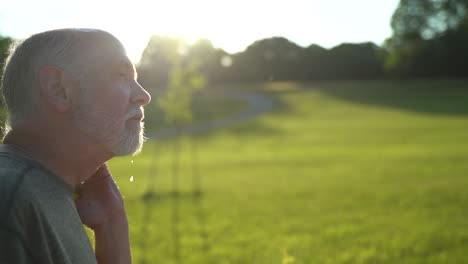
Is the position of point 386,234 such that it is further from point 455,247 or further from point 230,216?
point 230,216

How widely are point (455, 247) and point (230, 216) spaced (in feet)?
18.0

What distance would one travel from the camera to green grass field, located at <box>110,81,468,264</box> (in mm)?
9000

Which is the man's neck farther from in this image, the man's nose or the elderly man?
the man's nose

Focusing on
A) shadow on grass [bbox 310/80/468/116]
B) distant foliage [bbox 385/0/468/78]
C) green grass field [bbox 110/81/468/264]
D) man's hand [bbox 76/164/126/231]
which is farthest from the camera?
distant foliage [bbox 385/0/468/78]

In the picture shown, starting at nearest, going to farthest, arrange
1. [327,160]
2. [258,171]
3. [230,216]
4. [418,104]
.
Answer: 1. [230,216]
2. [258,171]
3. [327,160]
4. [418,104]

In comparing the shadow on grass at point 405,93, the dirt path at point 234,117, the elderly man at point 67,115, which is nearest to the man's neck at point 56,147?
the elderly man at point 67,115

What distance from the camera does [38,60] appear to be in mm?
1375

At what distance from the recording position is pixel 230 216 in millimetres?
13180

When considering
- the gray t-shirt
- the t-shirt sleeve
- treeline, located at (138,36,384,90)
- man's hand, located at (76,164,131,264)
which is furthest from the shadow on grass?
the t-shirt sleeve

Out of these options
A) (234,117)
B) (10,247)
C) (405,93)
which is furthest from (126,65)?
(405,93)

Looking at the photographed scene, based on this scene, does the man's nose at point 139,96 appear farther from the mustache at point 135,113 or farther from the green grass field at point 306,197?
the green grass field at point 306,197

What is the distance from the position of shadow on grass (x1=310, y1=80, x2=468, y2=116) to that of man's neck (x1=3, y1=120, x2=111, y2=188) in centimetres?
6388

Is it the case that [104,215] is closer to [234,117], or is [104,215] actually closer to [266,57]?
[266,57]

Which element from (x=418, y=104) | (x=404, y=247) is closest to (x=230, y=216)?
(x=404, y=247)
